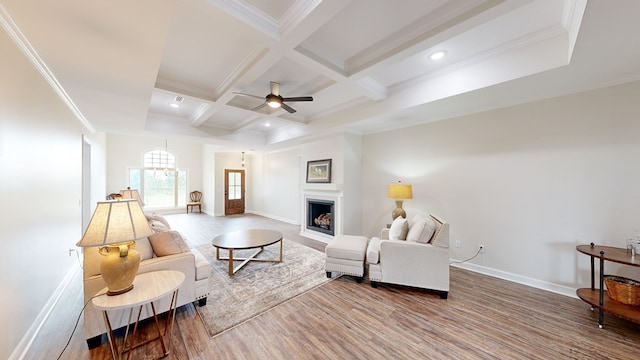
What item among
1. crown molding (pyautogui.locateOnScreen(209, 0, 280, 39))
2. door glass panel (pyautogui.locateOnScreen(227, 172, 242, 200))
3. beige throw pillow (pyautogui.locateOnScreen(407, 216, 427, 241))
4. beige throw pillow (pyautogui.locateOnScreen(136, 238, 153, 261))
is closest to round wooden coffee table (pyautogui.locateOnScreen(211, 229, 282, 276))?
beige throw pillow (pyautogui.locateOnScreen(136, 238, 153, 261))

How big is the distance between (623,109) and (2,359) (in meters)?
5.87

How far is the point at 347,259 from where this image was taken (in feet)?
9.76

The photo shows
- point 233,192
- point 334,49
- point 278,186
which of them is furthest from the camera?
point 233,192

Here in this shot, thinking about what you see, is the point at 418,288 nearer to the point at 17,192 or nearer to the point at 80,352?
the point at 80,352

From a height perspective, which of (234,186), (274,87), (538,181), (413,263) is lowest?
(413,263)

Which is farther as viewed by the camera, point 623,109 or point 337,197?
point 337,197

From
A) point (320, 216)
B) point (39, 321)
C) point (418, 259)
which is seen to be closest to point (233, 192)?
point (320, 216)

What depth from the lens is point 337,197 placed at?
4.65 meters

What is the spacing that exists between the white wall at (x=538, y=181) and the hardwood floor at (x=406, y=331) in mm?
519

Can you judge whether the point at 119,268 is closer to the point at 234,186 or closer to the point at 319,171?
the point at 319,171

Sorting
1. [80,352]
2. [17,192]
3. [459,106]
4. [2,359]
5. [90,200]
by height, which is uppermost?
[459,106]

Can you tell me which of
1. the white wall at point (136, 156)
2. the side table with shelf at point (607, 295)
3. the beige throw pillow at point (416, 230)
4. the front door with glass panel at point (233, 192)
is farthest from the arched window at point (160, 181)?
the side table with shelf at point (607, 295)

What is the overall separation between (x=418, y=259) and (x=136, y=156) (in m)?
9.86

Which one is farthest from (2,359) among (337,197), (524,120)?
(524,120)
